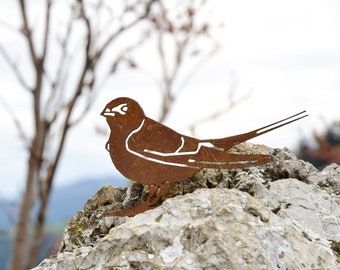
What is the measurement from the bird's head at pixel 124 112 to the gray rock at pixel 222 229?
38 centimetres

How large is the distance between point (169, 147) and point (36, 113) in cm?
388

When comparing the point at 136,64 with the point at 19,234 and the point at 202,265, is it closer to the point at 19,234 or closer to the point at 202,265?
the point at 19,234

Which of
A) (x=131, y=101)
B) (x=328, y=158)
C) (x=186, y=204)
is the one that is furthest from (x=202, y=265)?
(x=328, y=158)

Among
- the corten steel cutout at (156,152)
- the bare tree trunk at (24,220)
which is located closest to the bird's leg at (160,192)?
the corten steel cutout at (156,152)

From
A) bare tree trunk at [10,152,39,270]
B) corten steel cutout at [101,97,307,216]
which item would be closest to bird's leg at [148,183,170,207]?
corten steel cutout at [101,97,307,216]

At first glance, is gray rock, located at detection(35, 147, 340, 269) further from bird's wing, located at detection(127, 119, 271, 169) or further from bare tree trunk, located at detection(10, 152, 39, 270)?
bare tree trunk, located at detection(10, 152, 39, 270)

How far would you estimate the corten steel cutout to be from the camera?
3369mm

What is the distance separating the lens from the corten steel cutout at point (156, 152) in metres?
3.37

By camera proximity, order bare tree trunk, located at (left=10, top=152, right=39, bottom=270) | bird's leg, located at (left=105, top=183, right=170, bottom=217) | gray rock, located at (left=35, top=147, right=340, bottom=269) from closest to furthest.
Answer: gray rock, located at (left=35, top=147, right=340, bottom=269)
bird's leg, located at (left=105, top=183, right=170, bottom=217)
bare tree trunk, located at (left=10, top=152, right=39, bottom=270)

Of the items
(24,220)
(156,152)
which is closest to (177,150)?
(156,152)

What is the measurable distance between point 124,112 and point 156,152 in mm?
281

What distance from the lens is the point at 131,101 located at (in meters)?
3.50

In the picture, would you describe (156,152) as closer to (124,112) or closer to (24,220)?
(124,112)

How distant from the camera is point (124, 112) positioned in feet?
11.5
